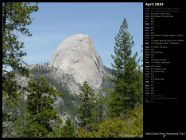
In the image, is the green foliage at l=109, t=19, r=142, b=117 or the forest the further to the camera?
the green foliage at l=109, t=19, r=142, b=117

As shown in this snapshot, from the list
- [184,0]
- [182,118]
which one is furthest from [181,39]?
[182,118]

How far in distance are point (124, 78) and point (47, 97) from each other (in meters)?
20.1

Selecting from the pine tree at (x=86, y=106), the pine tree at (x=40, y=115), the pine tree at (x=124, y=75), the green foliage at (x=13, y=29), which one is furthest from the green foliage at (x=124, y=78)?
the green foliage at (x=13, y=29)

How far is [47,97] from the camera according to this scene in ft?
113

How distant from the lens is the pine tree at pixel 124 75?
165ft

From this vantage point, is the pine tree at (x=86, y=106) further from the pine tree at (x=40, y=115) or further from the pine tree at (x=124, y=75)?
the pine tree at (x=40, y=115)

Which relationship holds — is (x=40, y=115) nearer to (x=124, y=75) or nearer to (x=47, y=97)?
(x=47, y=97)

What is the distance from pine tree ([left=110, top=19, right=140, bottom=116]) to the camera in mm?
50219

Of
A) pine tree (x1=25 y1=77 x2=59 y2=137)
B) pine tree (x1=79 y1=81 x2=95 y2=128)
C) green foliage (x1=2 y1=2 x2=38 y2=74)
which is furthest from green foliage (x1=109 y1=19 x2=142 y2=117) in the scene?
green foliage (x1=2 y1=2 x2=38 y2=74)

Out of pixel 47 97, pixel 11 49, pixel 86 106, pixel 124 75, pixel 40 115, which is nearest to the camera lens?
pixel 11 49

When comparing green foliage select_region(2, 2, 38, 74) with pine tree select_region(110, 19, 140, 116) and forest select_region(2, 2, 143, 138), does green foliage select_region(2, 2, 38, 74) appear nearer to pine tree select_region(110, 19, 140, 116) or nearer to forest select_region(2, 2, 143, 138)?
forest select_region(2, 2, 143, 138)

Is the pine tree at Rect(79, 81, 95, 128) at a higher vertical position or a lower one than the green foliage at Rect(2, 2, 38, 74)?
lower

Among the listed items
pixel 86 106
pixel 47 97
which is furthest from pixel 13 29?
pixel 86 106

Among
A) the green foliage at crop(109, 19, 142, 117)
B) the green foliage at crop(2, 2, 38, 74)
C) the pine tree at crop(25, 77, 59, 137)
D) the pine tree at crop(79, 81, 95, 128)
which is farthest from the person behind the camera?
the pine tree at crop(79, 81, 95, 128)
